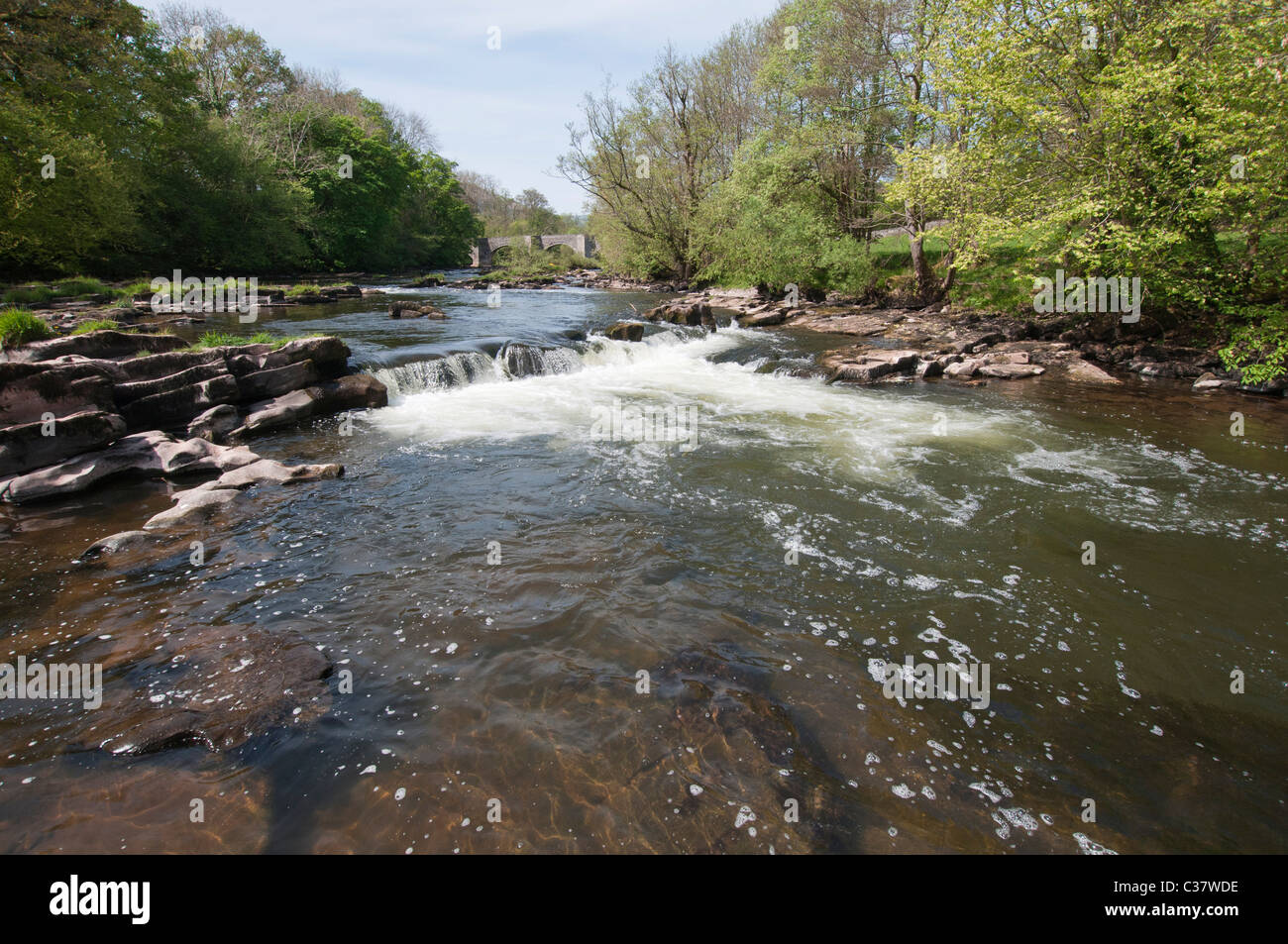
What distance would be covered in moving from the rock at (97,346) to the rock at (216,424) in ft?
6.14

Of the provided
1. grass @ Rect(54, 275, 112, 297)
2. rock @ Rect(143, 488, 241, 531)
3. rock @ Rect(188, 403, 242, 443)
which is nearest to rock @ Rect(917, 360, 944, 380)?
rock @ Rect(143, 488, 241, 531)

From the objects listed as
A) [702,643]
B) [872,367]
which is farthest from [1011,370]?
[702,643]

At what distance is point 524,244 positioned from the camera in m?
61.4

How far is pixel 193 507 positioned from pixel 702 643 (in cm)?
661

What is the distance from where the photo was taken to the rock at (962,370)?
1516 centimetres

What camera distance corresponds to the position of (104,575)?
547 cm

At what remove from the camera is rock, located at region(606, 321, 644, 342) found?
18.5 m

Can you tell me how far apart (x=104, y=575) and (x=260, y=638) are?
2386 mm

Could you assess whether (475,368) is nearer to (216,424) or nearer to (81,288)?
(216,424)

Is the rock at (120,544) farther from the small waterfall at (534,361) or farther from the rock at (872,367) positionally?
the rock at (872,367)

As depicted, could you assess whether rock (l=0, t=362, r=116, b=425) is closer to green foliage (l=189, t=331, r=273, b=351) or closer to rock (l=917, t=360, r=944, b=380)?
green foliage (l=189, t=331, r=273, b=351)

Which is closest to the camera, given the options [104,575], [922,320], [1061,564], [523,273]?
[104,575]

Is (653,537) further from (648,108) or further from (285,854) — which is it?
(648,108)
